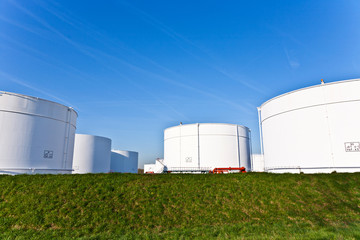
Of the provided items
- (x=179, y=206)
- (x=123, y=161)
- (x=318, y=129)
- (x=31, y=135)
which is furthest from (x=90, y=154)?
(x=318, y=129)

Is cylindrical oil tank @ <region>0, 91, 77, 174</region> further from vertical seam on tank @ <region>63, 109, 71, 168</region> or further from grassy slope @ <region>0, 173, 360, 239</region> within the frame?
grassy slope @ <region>0, 173, 360, 239</region>

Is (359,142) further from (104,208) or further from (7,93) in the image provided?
(7,93)

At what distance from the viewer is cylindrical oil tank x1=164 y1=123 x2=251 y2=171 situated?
36781 millimetres

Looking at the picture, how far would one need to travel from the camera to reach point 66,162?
2772 centimetres

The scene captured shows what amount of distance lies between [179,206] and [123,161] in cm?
5079

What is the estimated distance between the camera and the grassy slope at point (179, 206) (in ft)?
36.9

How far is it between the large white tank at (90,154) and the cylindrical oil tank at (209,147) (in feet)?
57.3

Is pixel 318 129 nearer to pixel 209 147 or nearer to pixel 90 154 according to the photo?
pixel 209 147

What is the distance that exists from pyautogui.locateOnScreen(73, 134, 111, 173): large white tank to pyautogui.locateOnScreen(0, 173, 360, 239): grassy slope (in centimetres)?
3017

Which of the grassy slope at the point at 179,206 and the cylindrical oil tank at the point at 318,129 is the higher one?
the cylindrical oil tank at the point at 318,129

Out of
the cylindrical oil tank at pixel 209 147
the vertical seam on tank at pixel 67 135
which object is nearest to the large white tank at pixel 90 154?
the cylindrical oil tank at pixel 209 147

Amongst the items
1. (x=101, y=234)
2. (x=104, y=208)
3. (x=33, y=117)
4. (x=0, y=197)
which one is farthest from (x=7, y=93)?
(x=101, y=234)

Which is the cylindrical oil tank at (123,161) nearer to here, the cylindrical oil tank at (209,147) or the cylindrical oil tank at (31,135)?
the cylindrical oil tank at (209,147)

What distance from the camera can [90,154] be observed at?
47375mm
